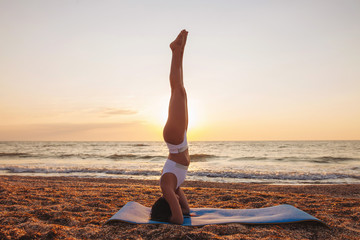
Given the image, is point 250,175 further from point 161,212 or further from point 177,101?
point 177,101

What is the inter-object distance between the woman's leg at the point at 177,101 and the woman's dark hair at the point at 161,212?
0.93 metres

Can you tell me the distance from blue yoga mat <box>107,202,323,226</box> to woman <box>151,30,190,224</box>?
8.3 inches

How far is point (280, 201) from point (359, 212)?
63.3 inches

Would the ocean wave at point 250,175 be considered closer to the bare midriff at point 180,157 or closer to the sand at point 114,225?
the sand at point 114,225

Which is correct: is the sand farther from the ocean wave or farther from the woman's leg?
the ocean wave

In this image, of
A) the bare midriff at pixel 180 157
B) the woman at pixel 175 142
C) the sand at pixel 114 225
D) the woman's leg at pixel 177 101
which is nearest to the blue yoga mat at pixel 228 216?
the sand at pixel 114 225

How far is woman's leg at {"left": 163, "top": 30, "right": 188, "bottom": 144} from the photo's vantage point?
132 inches

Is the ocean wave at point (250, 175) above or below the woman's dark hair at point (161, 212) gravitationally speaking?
below

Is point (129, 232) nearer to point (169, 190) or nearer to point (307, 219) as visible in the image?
point (169, 190)

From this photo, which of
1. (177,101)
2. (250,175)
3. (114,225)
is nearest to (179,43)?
(177,101)

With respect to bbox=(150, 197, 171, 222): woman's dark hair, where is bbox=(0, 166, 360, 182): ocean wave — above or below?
below

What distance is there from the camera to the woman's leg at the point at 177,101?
3363mm

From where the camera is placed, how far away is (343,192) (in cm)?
806

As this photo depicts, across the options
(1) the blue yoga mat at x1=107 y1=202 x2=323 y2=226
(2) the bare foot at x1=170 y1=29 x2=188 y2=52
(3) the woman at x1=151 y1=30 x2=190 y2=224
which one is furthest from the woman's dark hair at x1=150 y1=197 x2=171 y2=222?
(2) the bare foot at x1=170 y1=29 x2=188 y2=52
